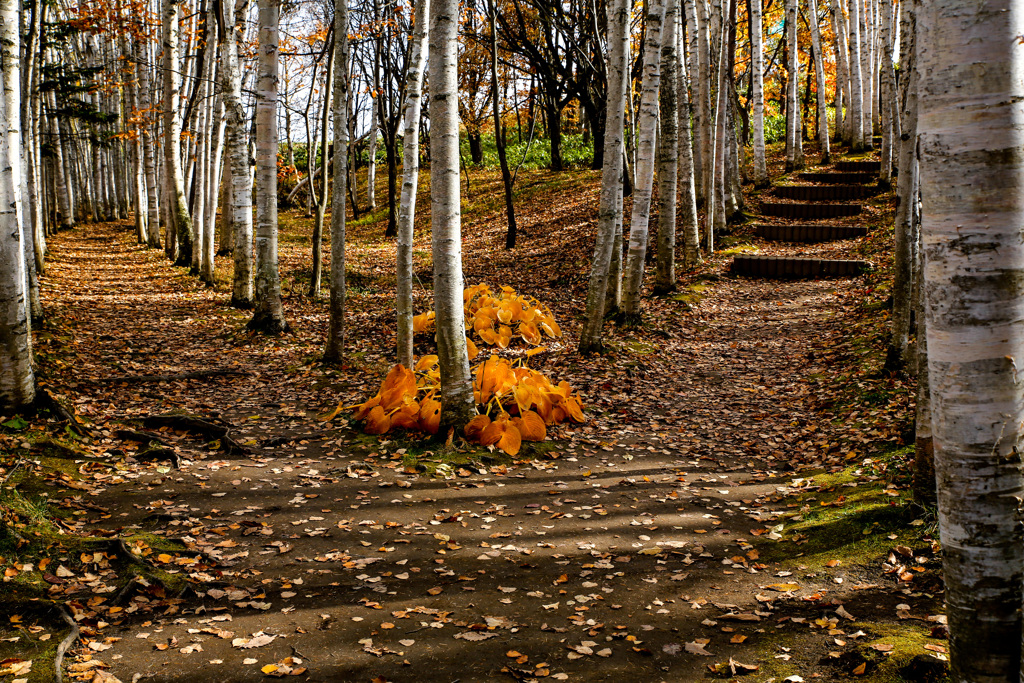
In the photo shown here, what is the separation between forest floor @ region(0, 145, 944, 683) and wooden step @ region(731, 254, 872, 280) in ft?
12.1

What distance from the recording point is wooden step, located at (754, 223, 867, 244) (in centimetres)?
1534

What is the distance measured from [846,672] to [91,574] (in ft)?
13.0

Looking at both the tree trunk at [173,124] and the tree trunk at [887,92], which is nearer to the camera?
the tree trunk at [173,124]

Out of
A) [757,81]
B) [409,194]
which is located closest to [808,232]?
[757,81]

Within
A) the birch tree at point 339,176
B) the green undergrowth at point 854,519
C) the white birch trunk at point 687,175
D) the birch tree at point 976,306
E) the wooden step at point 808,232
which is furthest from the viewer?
the wooden step at point 808,232

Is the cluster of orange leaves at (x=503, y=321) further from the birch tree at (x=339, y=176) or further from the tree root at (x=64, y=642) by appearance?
the tree root at (x=64, y=642)

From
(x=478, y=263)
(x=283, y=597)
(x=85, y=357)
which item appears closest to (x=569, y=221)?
(x=478, y=263)

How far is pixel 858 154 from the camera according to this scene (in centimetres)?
2108

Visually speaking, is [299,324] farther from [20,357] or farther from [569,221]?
[569,221]

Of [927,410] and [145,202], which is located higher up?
[145,202]

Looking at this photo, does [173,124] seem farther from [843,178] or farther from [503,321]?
[843,178]

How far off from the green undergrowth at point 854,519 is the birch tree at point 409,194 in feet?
14.5

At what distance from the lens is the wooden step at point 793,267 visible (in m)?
13.1

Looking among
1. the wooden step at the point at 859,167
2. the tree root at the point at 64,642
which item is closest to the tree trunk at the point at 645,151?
the tree root at the point at 64,642
